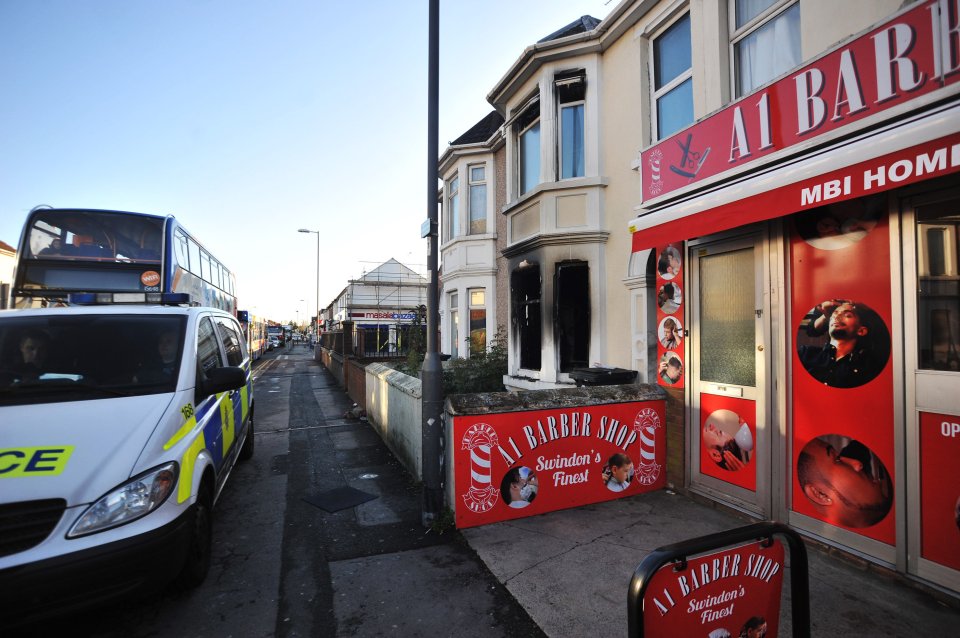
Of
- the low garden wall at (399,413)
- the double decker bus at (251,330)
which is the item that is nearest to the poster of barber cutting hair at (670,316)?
the low garden wall at (399,413)

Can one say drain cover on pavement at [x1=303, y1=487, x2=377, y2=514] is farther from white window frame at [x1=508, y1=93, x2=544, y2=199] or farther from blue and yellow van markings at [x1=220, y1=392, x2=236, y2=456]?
white window frame at [x1=508, y1=93, x2=544, y2=199]

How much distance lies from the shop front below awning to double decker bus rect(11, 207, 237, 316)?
830 centimetres

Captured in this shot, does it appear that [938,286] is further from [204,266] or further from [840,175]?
[204,266]

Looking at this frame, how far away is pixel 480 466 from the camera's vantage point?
4332 millimetres

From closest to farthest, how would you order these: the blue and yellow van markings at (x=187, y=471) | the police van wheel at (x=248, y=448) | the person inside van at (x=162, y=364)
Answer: the blue and yellow van markings at (x=187, y=471) < the person inside van at (x=162, y=364) < the police van wheel at (x=248, y=448)

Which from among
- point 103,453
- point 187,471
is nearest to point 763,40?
point 187,471

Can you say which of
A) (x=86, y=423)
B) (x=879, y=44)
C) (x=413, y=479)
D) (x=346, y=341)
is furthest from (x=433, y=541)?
(x=346, y=341)

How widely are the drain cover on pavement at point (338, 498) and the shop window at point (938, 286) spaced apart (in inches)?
208

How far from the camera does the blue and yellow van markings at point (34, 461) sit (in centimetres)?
254

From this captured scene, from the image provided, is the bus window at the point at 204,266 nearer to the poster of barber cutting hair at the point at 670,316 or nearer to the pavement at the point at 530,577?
the pavement at the point at 530,577

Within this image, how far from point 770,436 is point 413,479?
4065 millimetres

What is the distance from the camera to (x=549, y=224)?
7891mm

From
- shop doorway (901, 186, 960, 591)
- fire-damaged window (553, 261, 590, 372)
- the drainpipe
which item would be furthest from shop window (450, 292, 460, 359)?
shop doorway (901, 186, 960, 591)

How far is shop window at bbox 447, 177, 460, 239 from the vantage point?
1383 centimetres
